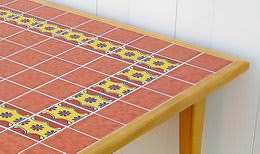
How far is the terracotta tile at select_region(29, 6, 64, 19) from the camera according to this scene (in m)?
1.74

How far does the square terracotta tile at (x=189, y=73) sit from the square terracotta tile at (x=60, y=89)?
0.72ft

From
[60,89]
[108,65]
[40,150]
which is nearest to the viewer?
[40,150]

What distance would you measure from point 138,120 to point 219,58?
35 centimetres

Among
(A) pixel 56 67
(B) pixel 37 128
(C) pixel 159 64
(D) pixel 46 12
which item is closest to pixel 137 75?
(C) pixel 159 64

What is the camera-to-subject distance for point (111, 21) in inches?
67.8

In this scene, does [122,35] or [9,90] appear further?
[122,35]

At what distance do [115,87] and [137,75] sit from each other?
0.25ft

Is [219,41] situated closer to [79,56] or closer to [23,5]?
[79,56]

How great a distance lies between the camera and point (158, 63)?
1.52 m

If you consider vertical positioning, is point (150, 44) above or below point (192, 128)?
above

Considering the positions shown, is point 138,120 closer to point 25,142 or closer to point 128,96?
point 128,96

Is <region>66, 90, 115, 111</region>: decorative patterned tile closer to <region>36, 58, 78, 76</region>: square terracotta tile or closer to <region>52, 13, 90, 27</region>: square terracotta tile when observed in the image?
<region>36, 58, 78, 76</region>: square terracotta tile

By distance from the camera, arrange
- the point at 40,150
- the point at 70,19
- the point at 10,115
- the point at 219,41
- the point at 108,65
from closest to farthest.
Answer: the point at 40,150
the point at 10,115
the point at 108,65
the point at 219,41
the point at 70,19

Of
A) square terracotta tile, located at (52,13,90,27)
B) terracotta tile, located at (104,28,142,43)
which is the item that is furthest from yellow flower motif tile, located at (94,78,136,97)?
square terracotta tile, located at (52,13,90,27)
